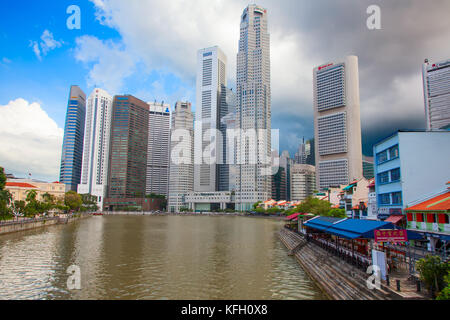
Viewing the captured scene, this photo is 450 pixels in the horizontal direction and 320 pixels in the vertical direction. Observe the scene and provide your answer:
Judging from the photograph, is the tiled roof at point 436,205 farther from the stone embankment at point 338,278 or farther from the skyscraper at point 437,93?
the skyscraper at point 437,93

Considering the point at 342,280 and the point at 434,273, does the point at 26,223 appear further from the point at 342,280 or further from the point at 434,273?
the point at 434,273

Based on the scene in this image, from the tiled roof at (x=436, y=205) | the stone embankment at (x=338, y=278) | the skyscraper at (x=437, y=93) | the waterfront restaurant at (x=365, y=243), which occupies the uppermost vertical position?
the skyscraper at (x=437, y=93)

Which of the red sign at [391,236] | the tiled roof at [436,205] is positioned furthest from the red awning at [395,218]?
the red sign at [391,236]

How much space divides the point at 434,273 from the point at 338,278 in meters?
7.60

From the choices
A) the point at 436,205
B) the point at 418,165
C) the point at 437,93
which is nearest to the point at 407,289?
the point at 436,205

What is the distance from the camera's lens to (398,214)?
34.6 m

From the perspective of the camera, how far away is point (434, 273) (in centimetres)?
1451

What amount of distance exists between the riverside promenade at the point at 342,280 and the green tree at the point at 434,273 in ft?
2.46

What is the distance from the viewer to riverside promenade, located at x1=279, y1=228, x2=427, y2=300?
590 inches

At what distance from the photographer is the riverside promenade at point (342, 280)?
15.0m

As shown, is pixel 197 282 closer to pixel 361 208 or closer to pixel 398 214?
pixel 398 214

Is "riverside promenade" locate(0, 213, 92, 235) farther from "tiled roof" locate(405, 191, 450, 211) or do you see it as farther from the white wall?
the white wall
